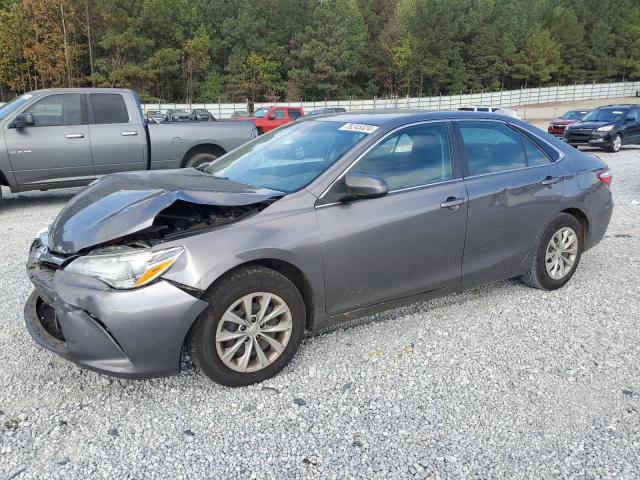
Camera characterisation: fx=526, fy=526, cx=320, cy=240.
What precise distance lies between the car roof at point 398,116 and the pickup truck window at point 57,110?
552cm

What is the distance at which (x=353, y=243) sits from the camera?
3324 millimetres

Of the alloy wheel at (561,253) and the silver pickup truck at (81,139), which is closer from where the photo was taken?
the alloy wheel at (561,253)

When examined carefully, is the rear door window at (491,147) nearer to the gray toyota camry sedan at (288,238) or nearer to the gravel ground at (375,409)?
the gray toyota camry sedan at (288,238)

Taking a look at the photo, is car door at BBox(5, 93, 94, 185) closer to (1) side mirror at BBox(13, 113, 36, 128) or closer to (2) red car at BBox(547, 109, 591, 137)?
(1) side mirror at BBox(13, 113, 36, 128)

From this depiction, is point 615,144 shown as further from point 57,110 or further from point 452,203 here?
point 57,110

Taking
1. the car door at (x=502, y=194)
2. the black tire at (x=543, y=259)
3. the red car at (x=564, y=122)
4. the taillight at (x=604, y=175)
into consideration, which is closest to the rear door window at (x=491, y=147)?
the car door at (x=502, y=194)

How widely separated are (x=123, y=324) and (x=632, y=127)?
1996 cm

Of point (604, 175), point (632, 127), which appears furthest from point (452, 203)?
point (632, 127)

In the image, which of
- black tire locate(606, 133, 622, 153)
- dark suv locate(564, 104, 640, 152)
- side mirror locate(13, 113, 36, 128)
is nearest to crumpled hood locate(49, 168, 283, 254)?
side mirror locate(13, 113, 36, 128)

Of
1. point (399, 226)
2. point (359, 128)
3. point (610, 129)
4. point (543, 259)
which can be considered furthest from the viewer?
point (610, 129)

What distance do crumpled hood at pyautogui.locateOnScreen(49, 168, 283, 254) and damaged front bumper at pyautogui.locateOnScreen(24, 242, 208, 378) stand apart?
29cm

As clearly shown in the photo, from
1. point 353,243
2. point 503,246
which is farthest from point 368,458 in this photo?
point 503,246

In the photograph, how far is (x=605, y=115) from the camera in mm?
18578

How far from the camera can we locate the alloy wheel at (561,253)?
4.52m
